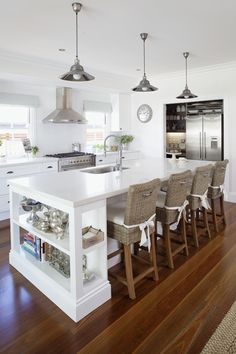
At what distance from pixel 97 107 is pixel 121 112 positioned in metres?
0.64

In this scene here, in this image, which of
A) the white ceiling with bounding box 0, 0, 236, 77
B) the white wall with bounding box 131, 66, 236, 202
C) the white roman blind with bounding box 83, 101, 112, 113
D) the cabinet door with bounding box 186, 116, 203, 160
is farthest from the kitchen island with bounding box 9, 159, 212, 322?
the white roman blind with bounding box 83, 101, 112, 113

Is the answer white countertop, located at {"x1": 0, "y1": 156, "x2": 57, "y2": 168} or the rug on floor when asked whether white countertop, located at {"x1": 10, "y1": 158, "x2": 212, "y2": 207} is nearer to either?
the rug on floor

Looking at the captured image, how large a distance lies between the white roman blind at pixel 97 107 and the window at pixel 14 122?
1.40 m

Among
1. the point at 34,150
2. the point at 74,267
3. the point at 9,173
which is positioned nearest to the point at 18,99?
the point at 34,150

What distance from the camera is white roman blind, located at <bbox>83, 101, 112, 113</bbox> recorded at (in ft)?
20.4

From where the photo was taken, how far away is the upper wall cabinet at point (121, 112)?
6.65m

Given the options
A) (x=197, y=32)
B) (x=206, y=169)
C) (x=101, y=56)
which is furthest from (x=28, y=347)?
(x=101, y=56)

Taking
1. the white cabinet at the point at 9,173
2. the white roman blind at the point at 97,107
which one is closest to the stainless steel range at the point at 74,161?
the white cabinet at the point at 9,173

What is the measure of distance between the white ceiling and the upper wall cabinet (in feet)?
5.88

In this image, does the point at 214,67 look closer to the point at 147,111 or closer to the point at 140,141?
the point at 147,111

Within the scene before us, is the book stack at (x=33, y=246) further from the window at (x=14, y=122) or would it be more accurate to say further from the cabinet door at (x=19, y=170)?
the window at (x=14, y=122)

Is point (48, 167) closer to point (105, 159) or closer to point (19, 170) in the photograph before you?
point (19, 170)

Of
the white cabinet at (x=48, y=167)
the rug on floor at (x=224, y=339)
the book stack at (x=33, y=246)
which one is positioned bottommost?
the rug on floor at (x=224, y=339)

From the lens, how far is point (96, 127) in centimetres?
670
